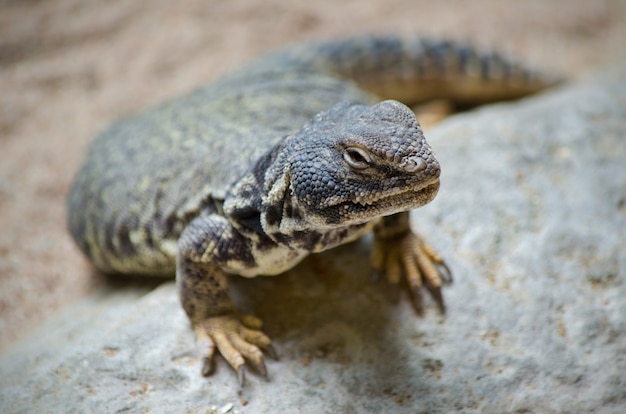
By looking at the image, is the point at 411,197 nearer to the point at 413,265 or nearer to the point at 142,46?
the point at 413,265

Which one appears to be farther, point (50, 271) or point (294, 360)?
point (50, 271)

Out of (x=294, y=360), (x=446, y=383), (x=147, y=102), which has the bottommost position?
(x=446, y=383)

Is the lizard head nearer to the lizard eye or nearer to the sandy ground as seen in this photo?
the lizard eye

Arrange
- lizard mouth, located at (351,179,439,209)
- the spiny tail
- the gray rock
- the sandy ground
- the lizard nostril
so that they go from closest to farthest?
1. the lizard nostril
2. lizard mouth, located at (351,179,439,209)
3. the gray rock
4. the spiny tail
5. the sandy ground

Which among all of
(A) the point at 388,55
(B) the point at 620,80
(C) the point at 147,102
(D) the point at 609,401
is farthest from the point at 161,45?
(D) the point at 609,401

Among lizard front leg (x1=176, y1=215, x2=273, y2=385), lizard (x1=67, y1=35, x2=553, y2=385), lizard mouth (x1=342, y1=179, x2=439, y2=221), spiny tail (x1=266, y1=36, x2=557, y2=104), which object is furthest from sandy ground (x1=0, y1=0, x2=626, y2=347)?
lizard mouth (x1=342, y1=179, x2=439, y2=221)

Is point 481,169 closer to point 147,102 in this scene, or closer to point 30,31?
point 147,102

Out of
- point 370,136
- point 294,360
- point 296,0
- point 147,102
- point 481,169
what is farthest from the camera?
point 296,0
